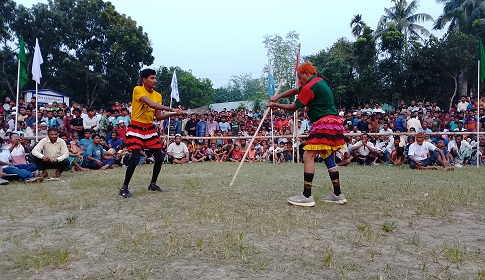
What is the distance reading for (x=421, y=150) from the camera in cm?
1144

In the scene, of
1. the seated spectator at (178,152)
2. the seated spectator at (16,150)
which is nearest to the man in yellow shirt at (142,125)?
the seated spectator at (16,150)

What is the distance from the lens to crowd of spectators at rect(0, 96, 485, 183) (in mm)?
11977

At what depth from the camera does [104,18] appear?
99.2 feet

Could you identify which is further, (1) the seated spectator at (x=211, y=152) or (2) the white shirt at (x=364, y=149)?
(1) the seated spectator at (x=211, y=152)

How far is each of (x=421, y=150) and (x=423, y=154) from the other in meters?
0.12

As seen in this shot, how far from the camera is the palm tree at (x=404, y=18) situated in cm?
3006

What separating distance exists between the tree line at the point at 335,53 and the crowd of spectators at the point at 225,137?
8.48m

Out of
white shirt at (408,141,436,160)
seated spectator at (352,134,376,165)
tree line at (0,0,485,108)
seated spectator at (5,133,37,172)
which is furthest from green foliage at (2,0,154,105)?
white shirt at (408,141,436,160)

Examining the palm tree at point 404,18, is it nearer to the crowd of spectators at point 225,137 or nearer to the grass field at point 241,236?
the crowd of spectators at point 225,137

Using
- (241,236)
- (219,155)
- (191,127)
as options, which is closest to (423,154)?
(219,155)

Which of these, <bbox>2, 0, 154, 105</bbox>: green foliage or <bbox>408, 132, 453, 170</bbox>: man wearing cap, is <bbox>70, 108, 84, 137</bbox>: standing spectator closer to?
<bbox>408, 132, 453, 170</bbox>: man wearing cap

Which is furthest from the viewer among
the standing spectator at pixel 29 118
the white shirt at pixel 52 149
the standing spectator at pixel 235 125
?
the standing spectator at pixel 235 125

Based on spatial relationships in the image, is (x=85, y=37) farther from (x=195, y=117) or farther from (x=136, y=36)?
(x=195, y=117)

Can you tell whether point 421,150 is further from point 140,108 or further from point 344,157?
point 140,108
